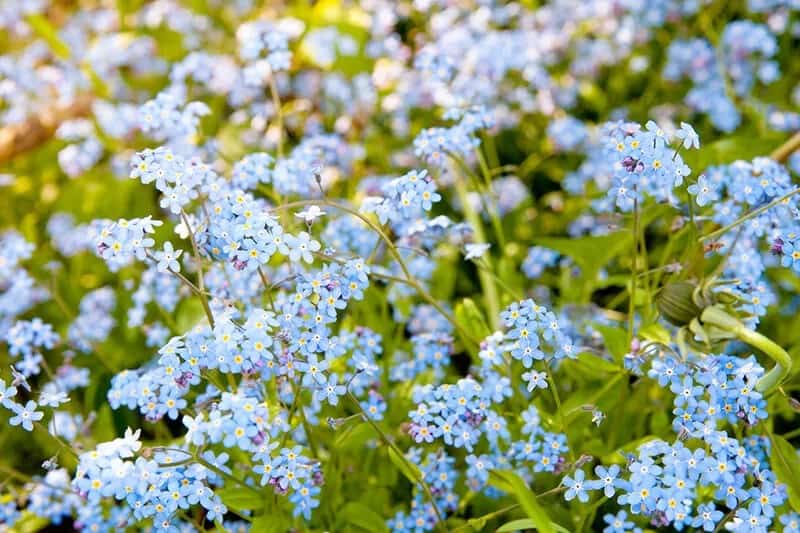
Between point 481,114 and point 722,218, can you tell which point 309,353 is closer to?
point 481,114

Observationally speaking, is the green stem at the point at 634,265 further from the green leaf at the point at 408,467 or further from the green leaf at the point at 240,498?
the green leaf at the point at 240,498

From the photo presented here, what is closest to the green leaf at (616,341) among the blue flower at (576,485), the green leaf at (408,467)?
the blue flower at (576,485)

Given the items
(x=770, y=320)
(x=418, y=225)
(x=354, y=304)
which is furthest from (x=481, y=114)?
(x=770, y=320)

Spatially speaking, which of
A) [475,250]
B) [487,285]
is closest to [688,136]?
[475,250]

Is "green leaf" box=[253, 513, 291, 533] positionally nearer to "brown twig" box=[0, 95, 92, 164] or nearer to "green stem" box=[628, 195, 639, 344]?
"green stem" box=[628, 195, 639, 344]

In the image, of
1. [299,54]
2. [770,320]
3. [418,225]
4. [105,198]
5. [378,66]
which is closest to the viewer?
[418,225]

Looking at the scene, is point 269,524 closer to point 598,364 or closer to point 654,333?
point 598,364
